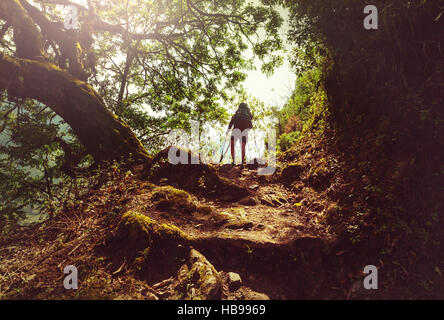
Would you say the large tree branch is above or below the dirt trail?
above

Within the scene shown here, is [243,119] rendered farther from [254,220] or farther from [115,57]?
[115,57]

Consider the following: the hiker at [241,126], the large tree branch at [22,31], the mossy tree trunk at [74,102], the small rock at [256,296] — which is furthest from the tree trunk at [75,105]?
the small rock at [256,296]

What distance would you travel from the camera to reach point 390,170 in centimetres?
294

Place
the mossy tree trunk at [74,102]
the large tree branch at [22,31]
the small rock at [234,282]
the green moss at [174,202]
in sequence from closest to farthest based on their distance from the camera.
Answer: the small rock at [234,282], the green moss at [174,202], the mossy tree trunk at [74,102], the large tree branch at [22,31]

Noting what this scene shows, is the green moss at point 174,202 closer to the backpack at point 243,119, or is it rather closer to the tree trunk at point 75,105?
the tree trunk at point 75,105

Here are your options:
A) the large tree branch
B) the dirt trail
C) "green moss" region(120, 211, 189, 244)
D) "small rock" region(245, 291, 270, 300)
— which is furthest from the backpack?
the large tree branch

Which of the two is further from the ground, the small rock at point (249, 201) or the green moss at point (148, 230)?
the small rock at point (249, 201)

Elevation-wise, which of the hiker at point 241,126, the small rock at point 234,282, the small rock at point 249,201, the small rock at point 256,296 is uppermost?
the hiker at point 241,126

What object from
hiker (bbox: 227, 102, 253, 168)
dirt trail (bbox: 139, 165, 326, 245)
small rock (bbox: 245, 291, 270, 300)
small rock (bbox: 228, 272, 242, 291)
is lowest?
small rock (bbox: 245, 291, 270, 300)

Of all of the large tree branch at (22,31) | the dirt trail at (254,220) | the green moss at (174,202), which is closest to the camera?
the dirt trail at (254,220)

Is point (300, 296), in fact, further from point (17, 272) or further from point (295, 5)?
point (295, 5)

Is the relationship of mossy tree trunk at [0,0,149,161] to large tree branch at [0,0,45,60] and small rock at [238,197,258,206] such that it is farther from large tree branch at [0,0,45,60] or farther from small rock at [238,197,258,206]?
small rock at [238,197,258,206]

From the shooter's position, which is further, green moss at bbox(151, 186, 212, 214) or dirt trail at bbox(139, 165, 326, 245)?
green moss at bbox(151, 186, 212, 214)
